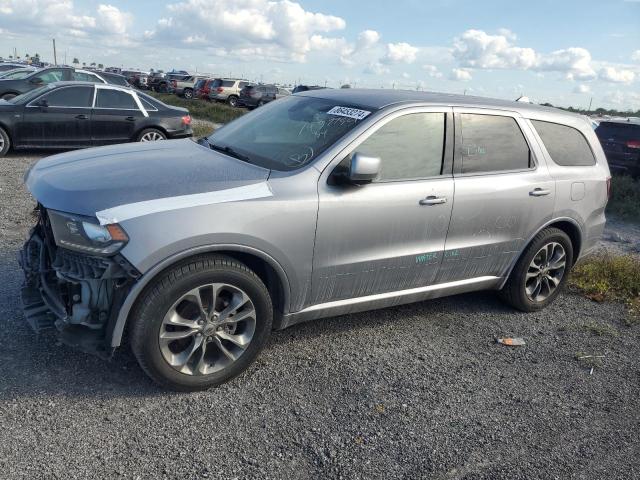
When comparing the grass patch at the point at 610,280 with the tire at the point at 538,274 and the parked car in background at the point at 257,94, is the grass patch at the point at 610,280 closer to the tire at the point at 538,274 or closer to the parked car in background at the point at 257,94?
the tire at the point at 538,274

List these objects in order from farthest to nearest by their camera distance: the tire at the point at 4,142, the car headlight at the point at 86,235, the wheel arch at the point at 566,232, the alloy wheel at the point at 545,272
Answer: the tire at the point at 4,142 → the alloy wheel at the point at 545,272 → the wheel arch at the point at 566,232 → the car headlight at the point at 86,235

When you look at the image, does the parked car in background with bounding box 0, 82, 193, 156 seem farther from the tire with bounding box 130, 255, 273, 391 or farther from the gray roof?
the tire with bounding box 130, 255, 273, 391

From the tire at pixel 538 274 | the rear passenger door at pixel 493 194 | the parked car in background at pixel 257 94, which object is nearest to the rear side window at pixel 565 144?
the rear passenger door at pixel 493 194

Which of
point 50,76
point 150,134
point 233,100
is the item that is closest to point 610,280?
point 150,134

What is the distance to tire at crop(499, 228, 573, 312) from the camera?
474 cm

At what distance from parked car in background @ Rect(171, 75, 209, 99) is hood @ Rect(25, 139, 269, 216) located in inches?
1445

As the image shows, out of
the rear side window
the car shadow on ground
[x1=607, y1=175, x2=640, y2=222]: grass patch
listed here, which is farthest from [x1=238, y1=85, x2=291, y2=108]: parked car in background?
the car shadow on ground

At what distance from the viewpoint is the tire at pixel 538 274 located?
4.74 metres

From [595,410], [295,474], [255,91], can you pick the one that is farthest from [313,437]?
[255,91]

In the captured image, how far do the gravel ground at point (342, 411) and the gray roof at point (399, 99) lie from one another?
5.72ft

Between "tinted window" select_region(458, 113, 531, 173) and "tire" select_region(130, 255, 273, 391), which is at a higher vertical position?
"tinted window" select_region(458, 113, 531, 173)

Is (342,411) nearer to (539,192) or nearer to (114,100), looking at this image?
(539,192)

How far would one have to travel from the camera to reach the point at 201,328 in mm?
3262

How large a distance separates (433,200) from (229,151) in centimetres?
151
